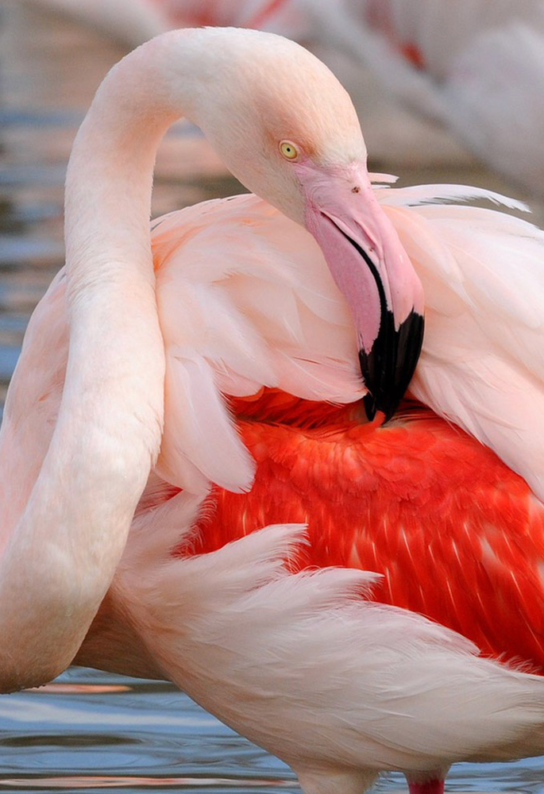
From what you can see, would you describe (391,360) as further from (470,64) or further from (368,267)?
(470,64)

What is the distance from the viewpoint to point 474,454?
9.46 feet

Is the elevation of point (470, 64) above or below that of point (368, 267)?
below

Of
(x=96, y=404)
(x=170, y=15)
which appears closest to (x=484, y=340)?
(x=96, y=404)

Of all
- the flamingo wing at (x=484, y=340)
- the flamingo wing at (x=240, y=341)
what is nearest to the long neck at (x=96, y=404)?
the flamingo wing at (x=240, y=341)

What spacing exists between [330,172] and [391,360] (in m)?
0.38

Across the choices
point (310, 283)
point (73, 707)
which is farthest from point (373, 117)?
point (310, 283)

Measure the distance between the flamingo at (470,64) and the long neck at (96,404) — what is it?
2617 millimetres

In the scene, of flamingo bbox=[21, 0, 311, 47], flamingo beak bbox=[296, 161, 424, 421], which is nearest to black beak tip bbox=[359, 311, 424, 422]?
flamingo beak bbox=[296, 161, 424, 421]

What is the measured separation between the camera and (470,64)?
219 inches

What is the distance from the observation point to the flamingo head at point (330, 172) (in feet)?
8.92

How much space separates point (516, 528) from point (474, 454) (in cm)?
17

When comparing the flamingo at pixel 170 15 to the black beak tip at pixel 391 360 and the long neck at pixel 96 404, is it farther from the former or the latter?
the black beak tip at pixel 391 360

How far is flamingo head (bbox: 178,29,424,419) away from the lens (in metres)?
2.72

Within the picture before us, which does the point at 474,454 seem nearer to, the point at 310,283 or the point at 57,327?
the point at 310,283
